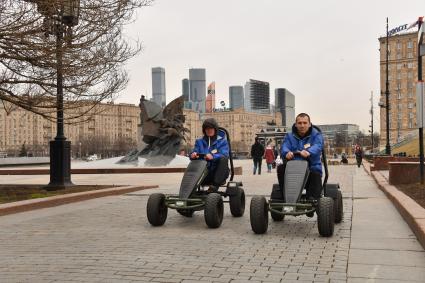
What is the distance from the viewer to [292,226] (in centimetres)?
828

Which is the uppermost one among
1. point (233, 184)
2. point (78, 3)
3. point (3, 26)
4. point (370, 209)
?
point (78, 3)

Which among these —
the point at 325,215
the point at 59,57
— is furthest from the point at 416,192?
the point at 59,57

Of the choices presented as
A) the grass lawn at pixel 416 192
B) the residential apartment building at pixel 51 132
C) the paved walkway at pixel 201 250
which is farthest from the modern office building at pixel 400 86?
the paved walkway at pixel 201 250

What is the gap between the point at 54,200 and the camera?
11680 millimetres

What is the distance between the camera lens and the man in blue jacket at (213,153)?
29.2 ft

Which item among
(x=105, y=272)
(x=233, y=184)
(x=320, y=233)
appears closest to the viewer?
(x=105, y=272)

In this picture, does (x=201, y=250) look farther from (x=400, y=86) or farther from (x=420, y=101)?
(x=400, y=86)

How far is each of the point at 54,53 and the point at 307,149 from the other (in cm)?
722

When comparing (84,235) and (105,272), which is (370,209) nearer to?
(84,235)

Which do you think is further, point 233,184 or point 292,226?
point 233,184

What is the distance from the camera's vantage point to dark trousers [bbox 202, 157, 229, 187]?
29.2 feet

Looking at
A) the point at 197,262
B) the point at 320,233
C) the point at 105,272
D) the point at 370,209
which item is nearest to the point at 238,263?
the point at 197,262

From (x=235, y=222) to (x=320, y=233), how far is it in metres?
1.87

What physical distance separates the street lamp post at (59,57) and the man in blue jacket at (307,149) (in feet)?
22.1
